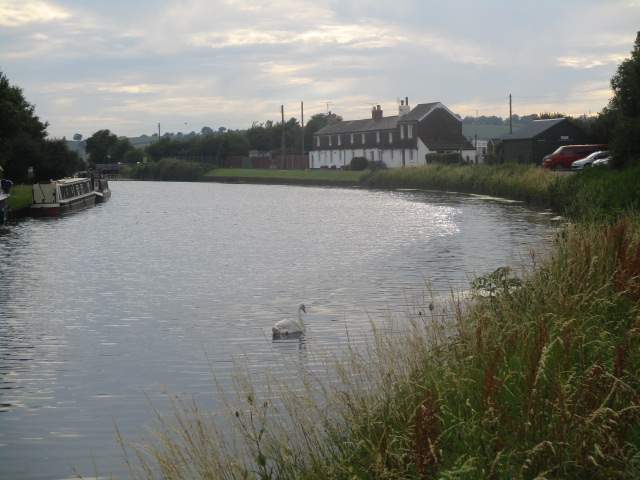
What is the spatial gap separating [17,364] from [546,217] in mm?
33105

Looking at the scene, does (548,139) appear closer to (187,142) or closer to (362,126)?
(362,126)

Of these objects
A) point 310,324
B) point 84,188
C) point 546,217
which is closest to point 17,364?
point 310,324

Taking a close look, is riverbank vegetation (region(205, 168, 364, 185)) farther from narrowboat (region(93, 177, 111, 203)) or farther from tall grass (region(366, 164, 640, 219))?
narrowboat (region(93, 177, 111, 203))

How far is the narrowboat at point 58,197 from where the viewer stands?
58.4 meters

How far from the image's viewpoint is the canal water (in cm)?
1279

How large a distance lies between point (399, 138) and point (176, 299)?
320 ft

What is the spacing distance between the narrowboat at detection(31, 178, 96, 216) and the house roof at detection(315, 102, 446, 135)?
54.6m

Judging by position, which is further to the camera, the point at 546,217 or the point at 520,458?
the point at 546,217

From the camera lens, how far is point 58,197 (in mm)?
60750

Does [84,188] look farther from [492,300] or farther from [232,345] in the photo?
[492,300]

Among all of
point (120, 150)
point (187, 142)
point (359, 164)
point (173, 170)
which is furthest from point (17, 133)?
point (120, 150)

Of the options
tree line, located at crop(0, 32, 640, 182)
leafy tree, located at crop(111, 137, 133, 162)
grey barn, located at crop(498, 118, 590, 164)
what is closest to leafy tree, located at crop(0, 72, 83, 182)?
tree line, located at crop(0, 32, 640, 182)

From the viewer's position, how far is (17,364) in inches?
625

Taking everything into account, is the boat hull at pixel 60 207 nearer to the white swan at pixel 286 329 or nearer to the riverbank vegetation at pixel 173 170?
the white swan at pixel 286 329
